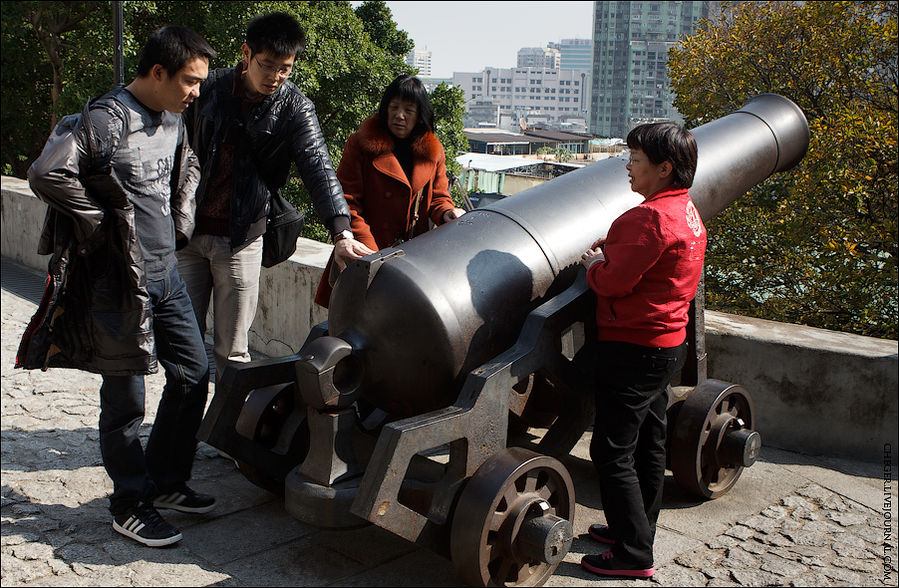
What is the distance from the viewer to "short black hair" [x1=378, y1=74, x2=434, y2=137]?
12.1ft

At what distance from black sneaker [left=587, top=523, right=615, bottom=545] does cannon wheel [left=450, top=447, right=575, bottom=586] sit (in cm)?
38

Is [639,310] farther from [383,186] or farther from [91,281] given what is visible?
[91,281]

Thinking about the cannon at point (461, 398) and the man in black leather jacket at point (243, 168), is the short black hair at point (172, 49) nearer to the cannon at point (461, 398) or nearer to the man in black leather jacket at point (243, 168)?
the man in black leather jacket at point (243, 168)

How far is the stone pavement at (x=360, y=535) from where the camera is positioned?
10.2 ft

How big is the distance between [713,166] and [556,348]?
4.50 ft

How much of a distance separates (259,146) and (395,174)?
558 millimetres

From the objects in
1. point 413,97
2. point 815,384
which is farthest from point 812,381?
point 413,97

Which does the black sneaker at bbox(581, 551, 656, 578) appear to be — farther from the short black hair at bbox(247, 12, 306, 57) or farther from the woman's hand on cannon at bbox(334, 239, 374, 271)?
the short black hair at bbox(247, 12, 306, 57)

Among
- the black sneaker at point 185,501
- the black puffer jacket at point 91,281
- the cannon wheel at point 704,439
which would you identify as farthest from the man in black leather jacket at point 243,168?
the cannon wheel at point 704,439

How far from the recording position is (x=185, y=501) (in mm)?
3520

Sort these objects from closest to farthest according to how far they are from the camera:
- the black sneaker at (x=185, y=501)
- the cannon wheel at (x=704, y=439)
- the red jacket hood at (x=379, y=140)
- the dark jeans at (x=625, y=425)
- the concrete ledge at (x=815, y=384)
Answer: the dark jeans at (x=625, y=425), the black sneaker at (x=185, y=501), the cannon wheel at (x=704, y=439), the red jacket hood at (x=379, y=140), the concrete ledge at (x=815, y=384)

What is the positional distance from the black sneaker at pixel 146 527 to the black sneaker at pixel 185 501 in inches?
6.8

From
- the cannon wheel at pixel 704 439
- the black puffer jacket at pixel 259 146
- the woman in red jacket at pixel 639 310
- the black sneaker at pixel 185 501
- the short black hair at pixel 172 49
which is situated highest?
the short black hair at pixel 172 49

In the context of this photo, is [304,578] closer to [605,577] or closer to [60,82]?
[605,577]
